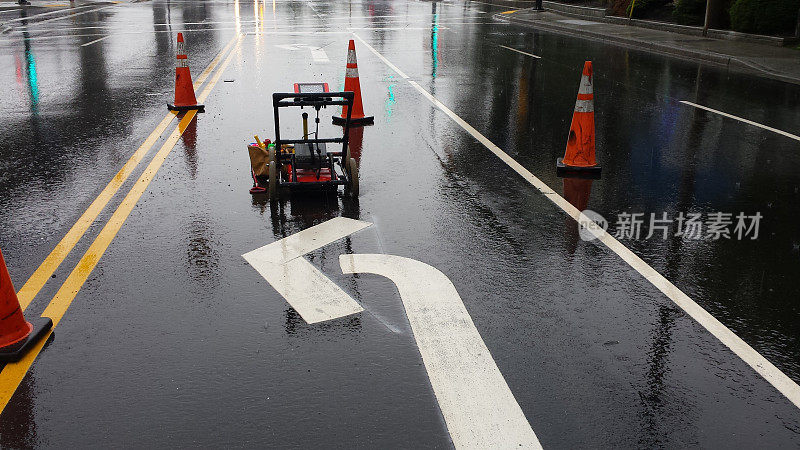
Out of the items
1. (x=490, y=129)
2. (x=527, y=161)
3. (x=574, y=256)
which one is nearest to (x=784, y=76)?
(x=490, y=129)

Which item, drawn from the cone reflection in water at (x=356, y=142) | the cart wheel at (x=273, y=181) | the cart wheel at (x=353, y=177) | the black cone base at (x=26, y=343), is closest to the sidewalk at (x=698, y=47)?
the cone reflection in water at (x=356, y=142)

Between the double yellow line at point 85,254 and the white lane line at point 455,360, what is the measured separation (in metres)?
1.88

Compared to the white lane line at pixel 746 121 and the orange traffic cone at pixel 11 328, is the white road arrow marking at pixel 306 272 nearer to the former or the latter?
the orange traffic cone at pixel 11 328

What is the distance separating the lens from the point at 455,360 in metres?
4.11

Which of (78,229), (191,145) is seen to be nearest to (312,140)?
(78,229)

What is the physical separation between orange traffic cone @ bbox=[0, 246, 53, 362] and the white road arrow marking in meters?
1.53

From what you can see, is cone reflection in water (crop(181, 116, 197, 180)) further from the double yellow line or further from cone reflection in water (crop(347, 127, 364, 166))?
cone reflection in water (crop(347, 127, 364, 166))

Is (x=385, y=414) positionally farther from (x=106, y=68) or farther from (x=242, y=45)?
(x=242, y=45)

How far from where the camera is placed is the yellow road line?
16.4 feet

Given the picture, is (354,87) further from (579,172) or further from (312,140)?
(579,172)

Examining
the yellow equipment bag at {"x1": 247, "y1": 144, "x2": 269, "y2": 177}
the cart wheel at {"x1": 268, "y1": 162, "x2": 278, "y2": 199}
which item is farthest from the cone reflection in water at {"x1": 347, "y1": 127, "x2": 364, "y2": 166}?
the cart wheel at {"x1": 268, "y1": 162, "x2": 278, "y2": 199}

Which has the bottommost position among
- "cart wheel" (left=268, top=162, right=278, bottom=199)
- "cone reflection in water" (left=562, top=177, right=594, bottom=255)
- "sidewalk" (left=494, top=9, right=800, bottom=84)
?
"cone reflection in water" (left=562, top=177, right=594, bottom=255)

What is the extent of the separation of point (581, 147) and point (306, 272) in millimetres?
3848

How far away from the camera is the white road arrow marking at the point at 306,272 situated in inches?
186
